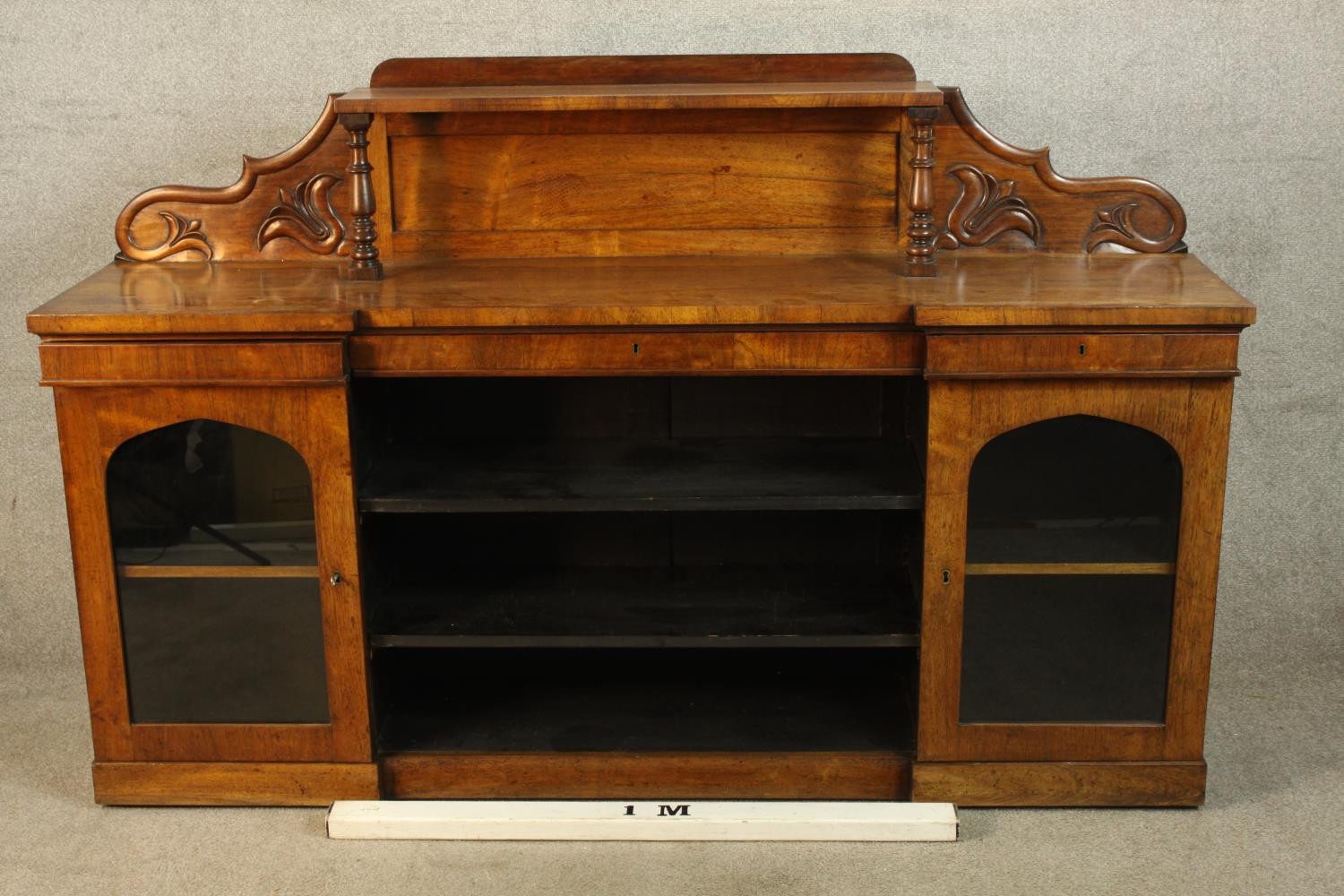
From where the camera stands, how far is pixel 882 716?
10.3 ft

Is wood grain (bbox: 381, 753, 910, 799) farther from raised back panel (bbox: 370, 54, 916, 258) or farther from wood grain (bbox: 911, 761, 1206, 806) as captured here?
raised back panel (bbox: 370, 54, 916, 258)

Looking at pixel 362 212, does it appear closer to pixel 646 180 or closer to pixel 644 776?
pixel 646 180

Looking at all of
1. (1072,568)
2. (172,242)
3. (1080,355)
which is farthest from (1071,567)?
(172,242)

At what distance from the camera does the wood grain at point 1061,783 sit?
2.95 metres

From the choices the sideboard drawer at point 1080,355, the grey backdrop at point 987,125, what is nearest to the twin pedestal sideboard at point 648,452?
the sideboard drawer at point 1080,355

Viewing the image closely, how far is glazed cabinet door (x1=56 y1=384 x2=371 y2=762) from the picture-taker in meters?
2.81

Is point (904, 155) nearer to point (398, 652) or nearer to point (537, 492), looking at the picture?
point (537, 492)

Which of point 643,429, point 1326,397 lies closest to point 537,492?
point 643,429

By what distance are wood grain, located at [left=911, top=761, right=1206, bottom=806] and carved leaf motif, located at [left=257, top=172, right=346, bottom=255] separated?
1.57 m

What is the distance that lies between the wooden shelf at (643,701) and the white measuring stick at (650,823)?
0.46 ft

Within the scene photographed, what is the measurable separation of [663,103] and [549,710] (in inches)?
48.5

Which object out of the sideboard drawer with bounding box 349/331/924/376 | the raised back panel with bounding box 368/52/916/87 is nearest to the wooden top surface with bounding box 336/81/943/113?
the raised back panel with bounding box 368/52/916/87

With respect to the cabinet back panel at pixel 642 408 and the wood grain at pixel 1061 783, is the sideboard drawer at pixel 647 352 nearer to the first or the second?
the cabinet back panel at pixel 642 408

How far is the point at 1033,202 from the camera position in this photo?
3125 mm
